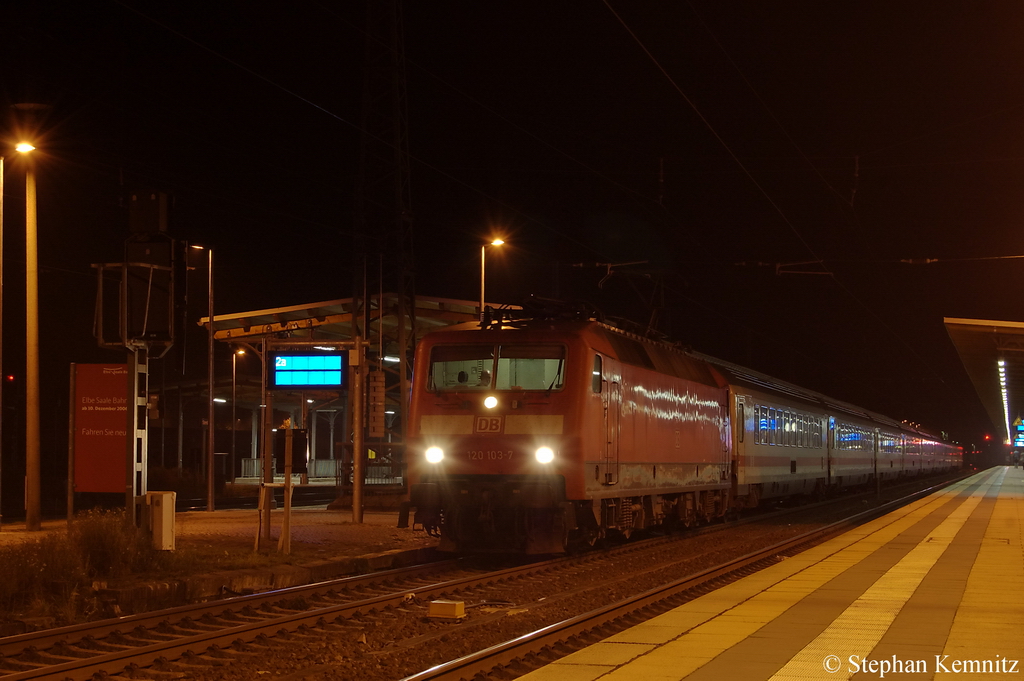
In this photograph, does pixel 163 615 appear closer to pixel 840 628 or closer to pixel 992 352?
pixel 840 628

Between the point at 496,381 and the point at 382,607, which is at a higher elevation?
the point at 496,381

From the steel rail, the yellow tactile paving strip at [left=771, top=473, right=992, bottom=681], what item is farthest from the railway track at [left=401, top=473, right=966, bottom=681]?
the steel rail

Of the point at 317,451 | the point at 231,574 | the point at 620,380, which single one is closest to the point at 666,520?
the point at 620,380

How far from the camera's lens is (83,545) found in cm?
1252

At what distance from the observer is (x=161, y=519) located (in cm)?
1341

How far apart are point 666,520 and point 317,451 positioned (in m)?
42.1

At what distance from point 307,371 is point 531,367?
6.21 meters

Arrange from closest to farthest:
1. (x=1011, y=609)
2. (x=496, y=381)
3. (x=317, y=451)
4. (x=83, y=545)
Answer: (x=1011, y=609), (x=83, y=545), (x=496, y=381), (x=317, y=451)

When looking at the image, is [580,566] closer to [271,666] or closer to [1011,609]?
[1011,609]

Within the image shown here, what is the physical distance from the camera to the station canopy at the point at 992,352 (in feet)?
99.3

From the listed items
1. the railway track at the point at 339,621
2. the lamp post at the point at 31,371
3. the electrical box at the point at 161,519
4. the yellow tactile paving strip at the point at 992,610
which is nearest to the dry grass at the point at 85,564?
the electrical box at the point at 161,519

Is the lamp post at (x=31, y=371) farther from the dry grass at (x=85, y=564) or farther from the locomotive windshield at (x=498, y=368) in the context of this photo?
the locomotive windshield at (x=498, y=368)

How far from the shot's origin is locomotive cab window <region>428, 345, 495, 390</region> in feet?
52.0

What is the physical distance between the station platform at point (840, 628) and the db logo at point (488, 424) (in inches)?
159
